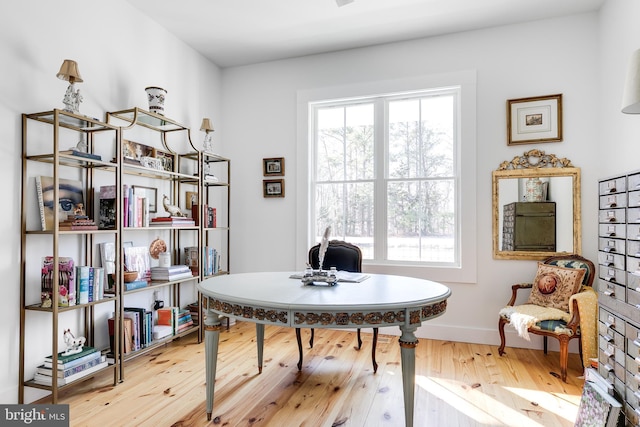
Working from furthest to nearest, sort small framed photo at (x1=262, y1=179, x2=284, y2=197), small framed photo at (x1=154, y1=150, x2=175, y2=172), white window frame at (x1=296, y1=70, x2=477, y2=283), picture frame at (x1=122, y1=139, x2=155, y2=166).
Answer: small framed photo at (x1=262, y1=179, x2=284, y2=197), white window frame at (x1=296, y1=70, x2=477, y2=283), small framed photo at (x1=154, y1=150, x2=175, y2=172), picture frame at (x1=122, y1=139, x2=155, y2=166)

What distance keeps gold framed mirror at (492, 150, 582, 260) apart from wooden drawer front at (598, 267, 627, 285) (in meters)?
1.30

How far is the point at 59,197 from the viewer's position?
259 cm

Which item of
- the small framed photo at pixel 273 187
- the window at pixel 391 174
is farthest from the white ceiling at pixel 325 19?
the small framed photo at pixel 273 187

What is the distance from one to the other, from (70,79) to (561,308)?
3.96 m

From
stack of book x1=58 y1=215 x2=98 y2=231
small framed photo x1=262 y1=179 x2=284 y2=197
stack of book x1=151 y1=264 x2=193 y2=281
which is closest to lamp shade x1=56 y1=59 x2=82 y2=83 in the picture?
stack of book x1=58 y1=215 x2=98 y2=231

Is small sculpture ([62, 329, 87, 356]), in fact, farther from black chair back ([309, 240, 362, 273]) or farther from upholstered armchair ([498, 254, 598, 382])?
upholstered armchair ([498, 254, 598, 382])

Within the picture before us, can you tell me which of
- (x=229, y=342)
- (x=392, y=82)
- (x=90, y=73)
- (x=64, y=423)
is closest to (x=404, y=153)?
(x=392, y=82)

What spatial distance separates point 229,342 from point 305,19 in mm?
3111

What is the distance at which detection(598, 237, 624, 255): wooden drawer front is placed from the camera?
6.46 ft

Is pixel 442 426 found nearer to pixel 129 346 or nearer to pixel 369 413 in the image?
pixel 369 413

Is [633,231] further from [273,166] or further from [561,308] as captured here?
[273,166]

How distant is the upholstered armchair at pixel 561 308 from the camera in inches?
108

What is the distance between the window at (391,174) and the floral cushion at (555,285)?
2.48 feet

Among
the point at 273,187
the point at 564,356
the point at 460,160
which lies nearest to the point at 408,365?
the point at 564,356
